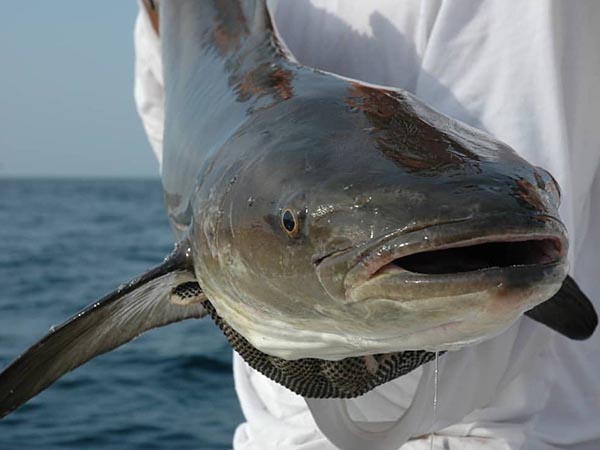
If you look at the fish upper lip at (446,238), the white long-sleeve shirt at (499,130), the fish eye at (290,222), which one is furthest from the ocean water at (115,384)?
the fish upper lip at (446,238)

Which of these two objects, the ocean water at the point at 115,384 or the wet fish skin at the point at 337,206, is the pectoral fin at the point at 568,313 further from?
the ocean water at the point at 115,384

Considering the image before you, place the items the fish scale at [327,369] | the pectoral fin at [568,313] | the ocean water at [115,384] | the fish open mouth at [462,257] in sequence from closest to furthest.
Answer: the fish open mouth at [462,257]
the fish scale at [327,369]
the pectoral fin at [568,313]
the ocean water at [115,384]

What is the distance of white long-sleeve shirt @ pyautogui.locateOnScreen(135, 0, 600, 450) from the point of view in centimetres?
194

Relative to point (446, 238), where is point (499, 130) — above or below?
below

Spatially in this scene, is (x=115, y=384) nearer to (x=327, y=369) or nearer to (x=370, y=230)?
(x=327, y=369)

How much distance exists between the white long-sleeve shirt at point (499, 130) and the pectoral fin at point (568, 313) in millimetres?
60

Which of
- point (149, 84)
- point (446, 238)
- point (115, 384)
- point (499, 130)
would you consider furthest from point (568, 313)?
point (115, 384)

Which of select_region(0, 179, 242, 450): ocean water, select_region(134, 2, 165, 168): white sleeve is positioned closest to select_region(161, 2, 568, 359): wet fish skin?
select_region(134, 2, 165, 168): white sleeve

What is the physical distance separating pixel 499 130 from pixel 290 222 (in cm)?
57

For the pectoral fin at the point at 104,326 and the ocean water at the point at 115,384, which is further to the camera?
the ocean water at the point at 115,384

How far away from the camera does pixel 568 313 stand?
1.96 metres

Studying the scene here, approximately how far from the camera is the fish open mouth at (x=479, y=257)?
133 cm

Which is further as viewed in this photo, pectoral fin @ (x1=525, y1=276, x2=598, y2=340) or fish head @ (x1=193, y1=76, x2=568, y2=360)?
pectoral fin @ (x1=525, y1=276, x2=598, y2=340)

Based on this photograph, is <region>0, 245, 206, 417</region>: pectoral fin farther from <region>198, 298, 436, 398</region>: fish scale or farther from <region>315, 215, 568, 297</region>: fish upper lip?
<region>315, 215, 568, 297</region>: fish upper lip
